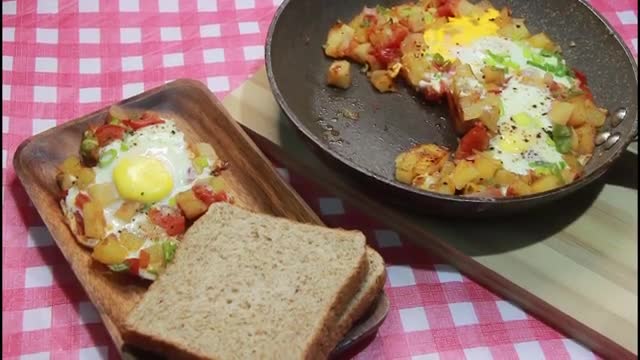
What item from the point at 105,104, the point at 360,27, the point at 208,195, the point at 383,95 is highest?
the point at 360,27

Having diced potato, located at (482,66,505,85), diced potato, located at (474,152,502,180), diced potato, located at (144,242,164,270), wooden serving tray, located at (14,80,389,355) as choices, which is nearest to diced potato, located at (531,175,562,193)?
diced potato, located at (474,152,502,180)

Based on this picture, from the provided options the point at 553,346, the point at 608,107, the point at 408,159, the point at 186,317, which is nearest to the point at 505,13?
the point at 608,107

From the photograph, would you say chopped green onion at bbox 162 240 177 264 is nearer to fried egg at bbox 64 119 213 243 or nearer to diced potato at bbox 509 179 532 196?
fried egg at bbox 64 119 213 243

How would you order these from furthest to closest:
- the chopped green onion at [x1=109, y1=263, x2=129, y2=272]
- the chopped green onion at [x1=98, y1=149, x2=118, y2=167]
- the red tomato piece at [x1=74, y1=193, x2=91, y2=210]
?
the chopped green onion at [x1=98, y1=149, x2=118, y2=167] → the red tomato piece at [x1=74, y1=193, x2=91, y2=210] → the chopped green onion at [x1=109, y1=263, x2=129, y2=272]

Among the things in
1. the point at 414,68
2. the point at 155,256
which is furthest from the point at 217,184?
the point at 414,68

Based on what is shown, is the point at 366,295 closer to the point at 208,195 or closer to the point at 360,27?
the point at 208,195

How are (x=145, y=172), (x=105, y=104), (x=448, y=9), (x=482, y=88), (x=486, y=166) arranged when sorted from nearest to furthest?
(x=145, y=172)
(x=486, y=166)
(x=482, y=88)
(x=105, y=104)
(x=448, y=9)

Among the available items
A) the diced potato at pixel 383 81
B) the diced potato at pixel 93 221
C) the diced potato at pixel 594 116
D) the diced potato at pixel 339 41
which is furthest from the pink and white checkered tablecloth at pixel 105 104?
the diced potato at pixel 594 116
